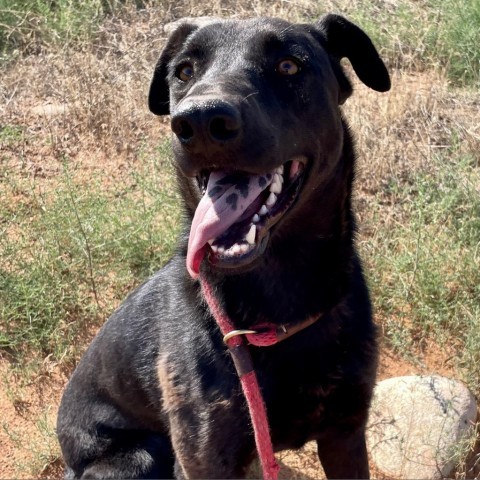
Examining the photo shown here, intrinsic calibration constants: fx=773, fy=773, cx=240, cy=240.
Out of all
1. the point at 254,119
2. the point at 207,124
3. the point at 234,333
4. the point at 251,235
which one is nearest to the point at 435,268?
the point at 234,333

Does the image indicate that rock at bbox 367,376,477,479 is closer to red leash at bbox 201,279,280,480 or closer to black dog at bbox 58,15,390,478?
black dog at bbox 58,15,390,478

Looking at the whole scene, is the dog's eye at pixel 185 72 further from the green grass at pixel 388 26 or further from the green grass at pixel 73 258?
the green grass at pixel 388 26

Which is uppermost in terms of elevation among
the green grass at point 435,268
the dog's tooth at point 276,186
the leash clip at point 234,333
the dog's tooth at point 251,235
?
the dog's tooth at point 276,186

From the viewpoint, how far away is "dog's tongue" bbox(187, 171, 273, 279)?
2363mm

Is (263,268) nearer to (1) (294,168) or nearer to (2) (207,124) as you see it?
(1) (294,168)

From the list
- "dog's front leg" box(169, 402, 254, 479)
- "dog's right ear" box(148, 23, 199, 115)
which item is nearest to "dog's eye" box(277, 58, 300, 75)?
"dog's right ear" box(148, 23, 199, 115)

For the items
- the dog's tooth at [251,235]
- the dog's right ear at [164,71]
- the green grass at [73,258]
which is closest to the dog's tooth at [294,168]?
the dog's tooth at [251,235]

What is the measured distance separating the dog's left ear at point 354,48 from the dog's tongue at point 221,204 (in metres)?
0.71

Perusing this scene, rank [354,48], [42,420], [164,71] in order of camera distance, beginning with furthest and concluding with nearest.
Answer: [42,420]
[164,71]
[354,48]

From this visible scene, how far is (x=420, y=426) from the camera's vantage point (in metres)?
3.65

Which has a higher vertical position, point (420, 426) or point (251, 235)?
point (251, 235)

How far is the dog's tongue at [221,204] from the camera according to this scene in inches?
93.0

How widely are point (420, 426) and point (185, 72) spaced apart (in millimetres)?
2009

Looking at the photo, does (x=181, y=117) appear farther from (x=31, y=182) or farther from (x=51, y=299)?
(x=31, y=182)
